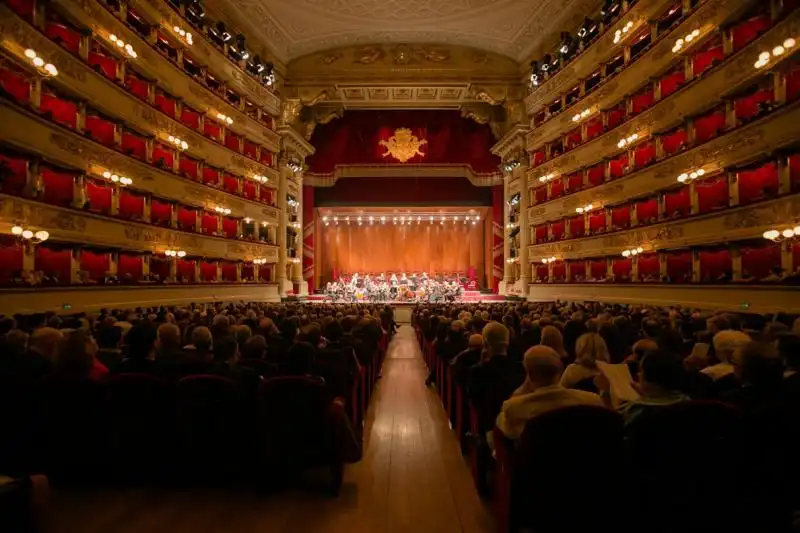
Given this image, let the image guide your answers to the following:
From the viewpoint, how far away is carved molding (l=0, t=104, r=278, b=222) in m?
10.0

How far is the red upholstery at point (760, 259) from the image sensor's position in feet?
35.6

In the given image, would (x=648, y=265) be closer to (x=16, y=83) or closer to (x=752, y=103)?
(x=752, y=103)

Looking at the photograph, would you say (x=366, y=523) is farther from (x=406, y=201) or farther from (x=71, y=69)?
(x=406, y=201)

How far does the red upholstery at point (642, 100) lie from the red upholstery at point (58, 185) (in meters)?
15.7

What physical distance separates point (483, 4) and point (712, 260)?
506 inches

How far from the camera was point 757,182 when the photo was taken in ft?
37.1

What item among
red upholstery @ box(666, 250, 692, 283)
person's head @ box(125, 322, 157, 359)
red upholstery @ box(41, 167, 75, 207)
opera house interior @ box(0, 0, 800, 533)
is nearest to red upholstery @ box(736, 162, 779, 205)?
opera house interior @ box(0, 0, 800, 533)

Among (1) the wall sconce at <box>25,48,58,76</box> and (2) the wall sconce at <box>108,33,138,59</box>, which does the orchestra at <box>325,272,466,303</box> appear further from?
(1) the wall sconce at <box>25,48,58,76</box>

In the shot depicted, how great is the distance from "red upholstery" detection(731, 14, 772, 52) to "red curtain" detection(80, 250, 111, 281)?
16.2 m

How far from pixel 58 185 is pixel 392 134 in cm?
1624

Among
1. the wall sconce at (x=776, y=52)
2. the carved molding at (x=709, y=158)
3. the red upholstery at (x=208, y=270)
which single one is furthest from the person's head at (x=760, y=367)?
the red upholstery at (x=208, y=270)

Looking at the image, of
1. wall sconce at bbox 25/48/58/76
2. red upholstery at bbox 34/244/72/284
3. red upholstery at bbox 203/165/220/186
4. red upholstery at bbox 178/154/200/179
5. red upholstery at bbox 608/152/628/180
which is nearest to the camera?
wall sconce at bbox 25/48/58/76

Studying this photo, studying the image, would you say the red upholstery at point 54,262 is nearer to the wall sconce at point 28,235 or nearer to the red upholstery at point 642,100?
the wall sconce at point 28,235

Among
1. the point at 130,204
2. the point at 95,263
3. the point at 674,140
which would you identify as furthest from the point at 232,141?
the point at 674,140
